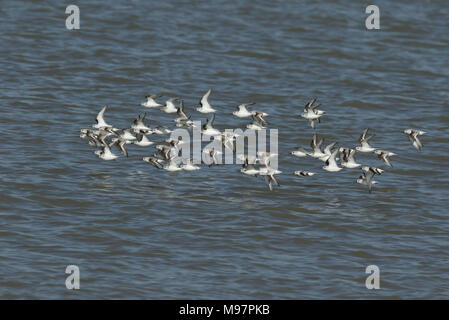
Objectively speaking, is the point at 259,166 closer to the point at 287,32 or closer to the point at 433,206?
the point at 433,206

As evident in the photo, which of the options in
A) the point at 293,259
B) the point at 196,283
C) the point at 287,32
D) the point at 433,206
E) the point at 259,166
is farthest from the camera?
the point at 287,32

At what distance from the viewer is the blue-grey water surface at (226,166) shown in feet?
112

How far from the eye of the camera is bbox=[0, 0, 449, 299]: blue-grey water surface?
34250mm

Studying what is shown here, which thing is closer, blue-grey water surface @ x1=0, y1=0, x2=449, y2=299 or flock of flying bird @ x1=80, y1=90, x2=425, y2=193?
blue-grey water surface @ x1=0, y1=0, x2=449, y2=299

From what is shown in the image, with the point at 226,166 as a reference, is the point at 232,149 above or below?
above

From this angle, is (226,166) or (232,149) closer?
(232,149)

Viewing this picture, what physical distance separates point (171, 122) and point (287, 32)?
19.2 m

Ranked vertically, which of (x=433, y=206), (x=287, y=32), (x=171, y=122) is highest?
(x=287, y=32)

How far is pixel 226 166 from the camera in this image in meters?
45.4

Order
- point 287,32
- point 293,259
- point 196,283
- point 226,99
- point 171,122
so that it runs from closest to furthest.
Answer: point 196,283 → point 293,259 → point 171,122 → point 226,99 → point 287,32

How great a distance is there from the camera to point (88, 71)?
193 feet

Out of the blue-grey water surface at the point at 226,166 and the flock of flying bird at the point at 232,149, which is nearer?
the blue-grey water surface at the point at 226,166

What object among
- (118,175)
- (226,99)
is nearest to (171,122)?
(226,99)
